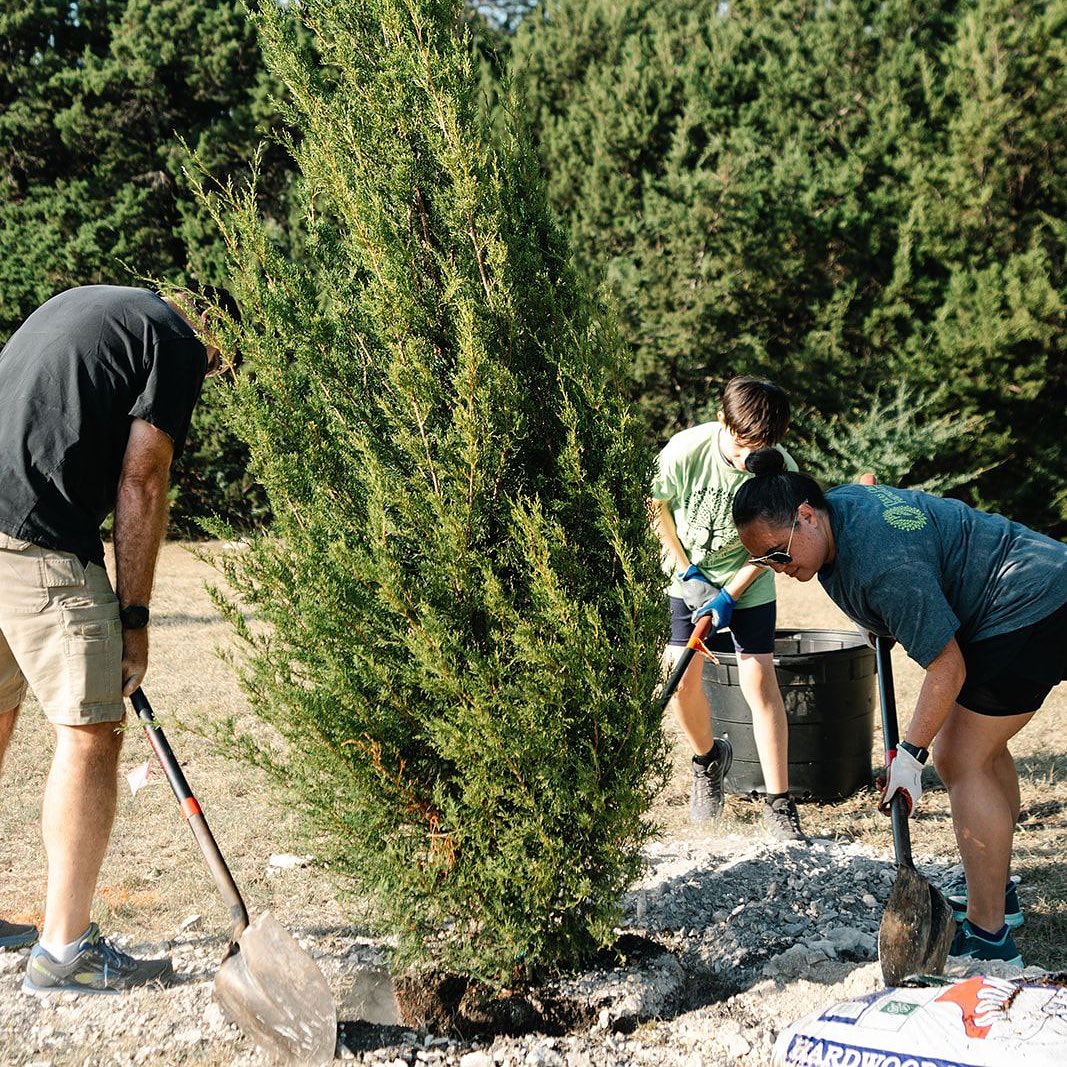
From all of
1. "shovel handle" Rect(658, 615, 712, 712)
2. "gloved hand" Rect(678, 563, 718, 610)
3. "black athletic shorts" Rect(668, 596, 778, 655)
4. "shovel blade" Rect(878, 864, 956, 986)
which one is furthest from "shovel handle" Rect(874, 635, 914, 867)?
→ "gloved hand" Rect(678, 563, 718, 610)

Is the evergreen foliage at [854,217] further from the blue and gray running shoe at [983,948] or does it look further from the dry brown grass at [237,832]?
the blue and gray running shoe at [983,948]

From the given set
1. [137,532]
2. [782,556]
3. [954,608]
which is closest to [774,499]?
[782,556]

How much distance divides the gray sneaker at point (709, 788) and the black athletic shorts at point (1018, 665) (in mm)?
1560

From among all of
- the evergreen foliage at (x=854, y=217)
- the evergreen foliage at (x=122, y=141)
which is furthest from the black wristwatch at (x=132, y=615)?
the evergreen foliage at (x=122, y=141)

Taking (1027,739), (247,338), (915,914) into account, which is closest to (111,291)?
(247,338)

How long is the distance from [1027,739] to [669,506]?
9.19 ft

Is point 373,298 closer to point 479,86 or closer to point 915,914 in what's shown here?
point 479,86

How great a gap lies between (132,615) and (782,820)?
8.59 ft

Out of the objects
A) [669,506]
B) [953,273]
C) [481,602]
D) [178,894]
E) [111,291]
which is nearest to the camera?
[481,602]

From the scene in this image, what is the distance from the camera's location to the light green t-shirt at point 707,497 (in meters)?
4.39

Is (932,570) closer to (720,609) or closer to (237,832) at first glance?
(720,609)

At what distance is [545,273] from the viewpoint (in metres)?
2.74

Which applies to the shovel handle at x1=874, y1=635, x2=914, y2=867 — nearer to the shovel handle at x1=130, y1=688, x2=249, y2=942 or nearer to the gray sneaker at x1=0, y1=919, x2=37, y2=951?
the shovel handle at x1=130, y1=688, x2=249, y2=942

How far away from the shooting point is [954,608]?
10.2 ft
